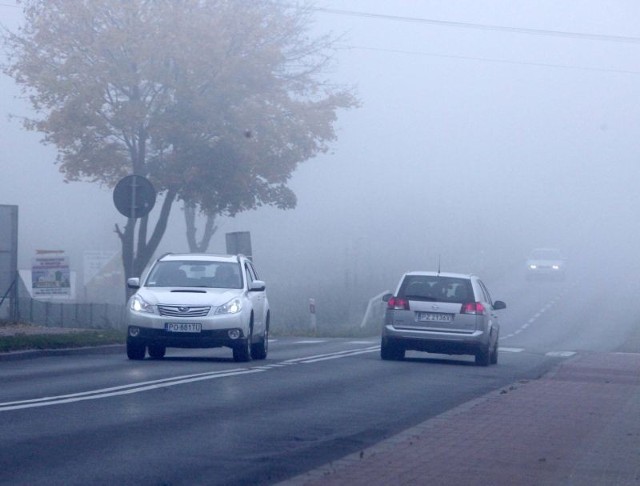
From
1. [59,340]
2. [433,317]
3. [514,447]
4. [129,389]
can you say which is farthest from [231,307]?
[514,447]

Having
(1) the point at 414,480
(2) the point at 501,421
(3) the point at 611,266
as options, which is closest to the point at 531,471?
(1) the point at 414,480

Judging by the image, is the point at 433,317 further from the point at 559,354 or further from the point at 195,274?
the point at 559,354

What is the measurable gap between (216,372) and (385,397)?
3168mm

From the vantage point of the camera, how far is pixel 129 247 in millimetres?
31203

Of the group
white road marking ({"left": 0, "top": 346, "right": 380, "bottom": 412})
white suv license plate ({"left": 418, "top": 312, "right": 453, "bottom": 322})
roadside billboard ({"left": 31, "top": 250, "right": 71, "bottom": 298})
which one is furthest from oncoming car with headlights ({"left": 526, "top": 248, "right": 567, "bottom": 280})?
white road marking ({"left": 0, "top": 346, "right": 380, "bottom": 412})

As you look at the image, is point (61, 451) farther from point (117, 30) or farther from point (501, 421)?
point (117, 30)

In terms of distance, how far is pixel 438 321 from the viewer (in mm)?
20984

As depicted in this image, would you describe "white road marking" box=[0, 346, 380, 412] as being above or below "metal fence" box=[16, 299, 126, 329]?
below

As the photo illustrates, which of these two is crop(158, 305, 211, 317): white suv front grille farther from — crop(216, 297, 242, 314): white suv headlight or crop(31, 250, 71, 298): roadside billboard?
crop(31, 250, 71, 298): roadside billboard

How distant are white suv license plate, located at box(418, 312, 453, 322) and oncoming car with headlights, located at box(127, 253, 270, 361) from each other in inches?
115

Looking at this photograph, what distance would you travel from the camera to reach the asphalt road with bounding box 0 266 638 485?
9086 millimetres

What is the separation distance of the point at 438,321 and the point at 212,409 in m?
9.04

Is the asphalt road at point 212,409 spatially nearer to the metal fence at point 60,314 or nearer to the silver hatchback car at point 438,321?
the silver hatchback car at point 438,321

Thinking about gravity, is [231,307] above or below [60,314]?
above
